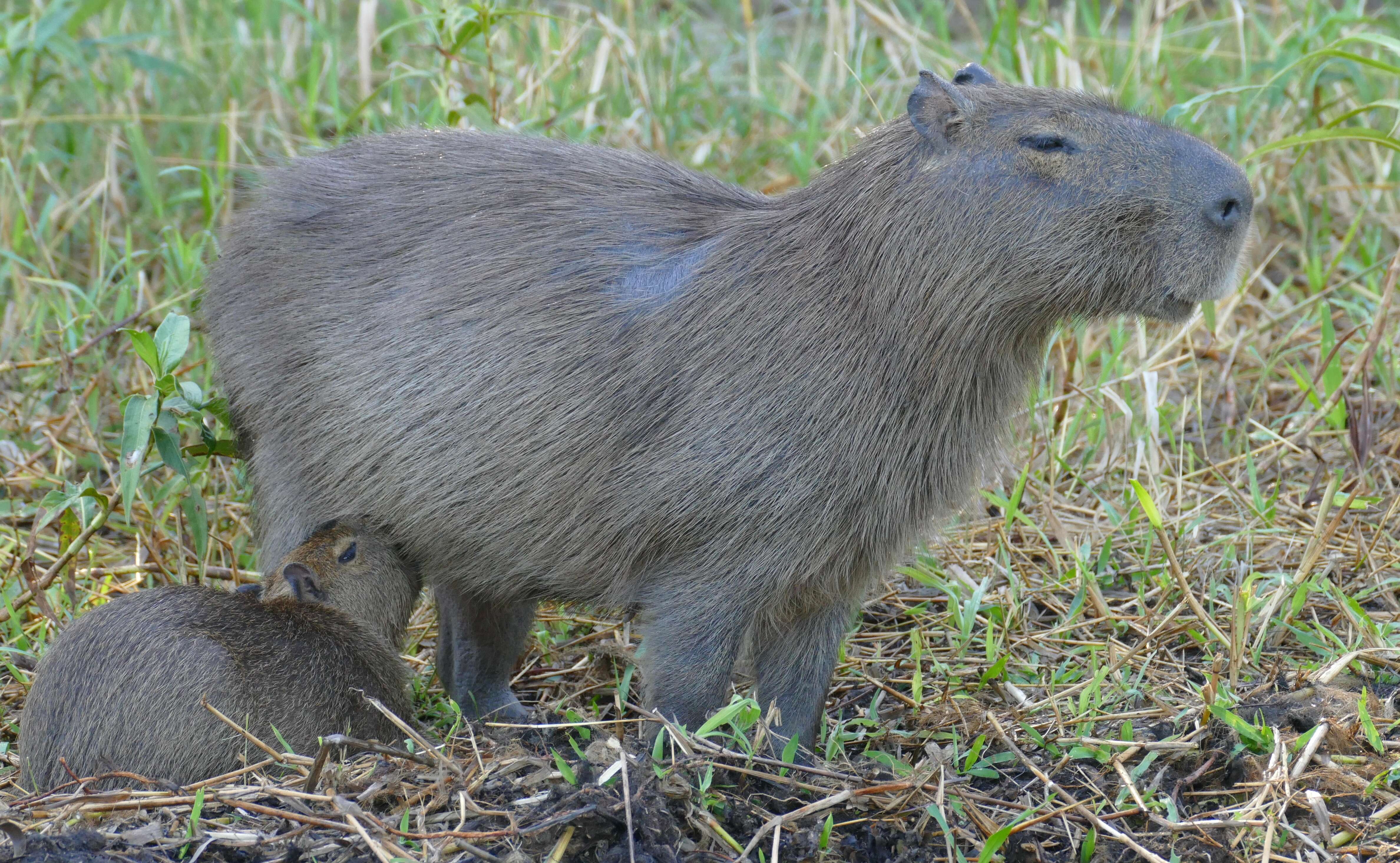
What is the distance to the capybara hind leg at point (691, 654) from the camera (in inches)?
122

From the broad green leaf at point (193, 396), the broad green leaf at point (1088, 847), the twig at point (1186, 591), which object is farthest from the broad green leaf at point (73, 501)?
the twig at point (1186, 591)

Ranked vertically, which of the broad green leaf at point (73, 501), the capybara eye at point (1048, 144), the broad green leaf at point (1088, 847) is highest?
the capybara eye at point (1048, 144)

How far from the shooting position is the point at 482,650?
383 centimetres

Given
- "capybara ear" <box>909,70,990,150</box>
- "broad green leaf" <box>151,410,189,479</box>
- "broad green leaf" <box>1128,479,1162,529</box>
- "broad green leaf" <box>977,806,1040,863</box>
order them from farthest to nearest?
"broad green leaf" <box>151,410,189,479</box> < "broad green leaf" <box>1128,479,1162,529</box> < "capybara ear" <box>909,70,990,150</box> < "broad green leaf" <box>977,806,1040,863</box>

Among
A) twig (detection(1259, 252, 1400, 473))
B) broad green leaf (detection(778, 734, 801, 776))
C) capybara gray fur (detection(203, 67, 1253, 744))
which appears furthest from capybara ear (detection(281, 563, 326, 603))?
twig (detection(1259, 252, 1400, 473))

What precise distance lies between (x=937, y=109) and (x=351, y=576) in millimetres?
1643

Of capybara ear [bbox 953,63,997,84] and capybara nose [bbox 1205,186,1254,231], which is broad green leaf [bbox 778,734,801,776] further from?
capybara ear [bbox 953,63,997,84]

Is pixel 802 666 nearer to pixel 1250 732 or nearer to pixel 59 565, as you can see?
pixel 1250 732

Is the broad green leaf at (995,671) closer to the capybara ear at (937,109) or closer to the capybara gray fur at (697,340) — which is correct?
the capybara gray fur at (697,340)

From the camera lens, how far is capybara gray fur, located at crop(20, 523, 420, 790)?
304cm

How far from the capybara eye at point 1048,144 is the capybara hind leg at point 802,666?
1.08 meters

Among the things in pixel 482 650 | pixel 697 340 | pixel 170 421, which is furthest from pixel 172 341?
pixel 697 340

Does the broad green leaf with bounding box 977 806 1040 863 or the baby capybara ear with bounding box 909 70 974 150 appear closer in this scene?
the broad green leaf with bounding box 977 806 1040 863

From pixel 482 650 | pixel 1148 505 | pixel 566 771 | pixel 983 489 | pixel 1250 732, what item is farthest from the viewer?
pixel 983 489
